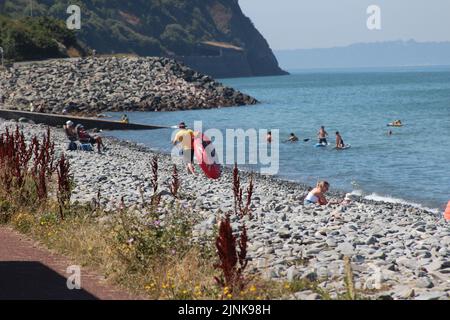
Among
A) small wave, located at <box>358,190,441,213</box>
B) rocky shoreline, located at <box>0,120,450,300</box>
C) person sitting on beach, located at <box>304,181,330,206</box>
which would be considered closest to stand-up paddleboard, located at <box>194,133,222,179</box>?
small wave, located at <box>358,190,441,213</box>

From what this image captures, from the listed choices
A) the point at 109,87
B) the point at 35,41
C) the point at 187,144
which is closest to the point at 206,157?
the point at 187,144

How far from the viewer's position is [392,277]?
9180 mm

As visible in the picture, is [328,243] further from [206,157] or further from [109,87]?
[109,87]

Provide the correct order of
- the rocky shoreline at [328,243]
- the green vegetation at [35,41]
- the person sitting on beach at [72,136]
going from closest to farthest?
the rocky shoreline at [328,243] → the person sitting on beach at [72,136] → the green vegetation at [35,41]

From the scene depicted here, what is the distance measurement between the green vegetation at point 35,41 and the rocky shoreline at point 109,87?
638cm

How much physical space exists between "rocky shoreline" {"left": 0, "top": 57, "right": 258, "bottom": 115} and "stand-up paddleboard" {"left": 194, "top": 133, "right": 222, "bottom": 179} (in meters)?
29.5

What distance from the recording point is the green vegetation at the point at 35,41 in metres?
77.1

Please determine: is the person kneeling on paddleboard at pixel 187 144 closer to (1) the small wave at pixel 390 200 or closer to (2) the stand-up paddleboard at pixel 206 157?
(2) the stand-up paddleboard at pixel 206 157

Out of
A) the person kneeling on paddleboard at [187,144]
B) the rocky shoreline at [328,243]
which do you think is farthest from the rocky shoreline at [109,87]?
the rocky shoreline at [328,243]

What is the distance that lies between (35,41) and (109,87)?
49.6 feet

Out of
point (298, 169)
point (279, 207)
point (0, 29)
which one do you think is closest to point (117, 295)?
point (279, 207)

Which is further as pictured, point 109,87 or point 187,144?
point 109,87

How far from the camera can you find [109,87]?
66438 millimetres
